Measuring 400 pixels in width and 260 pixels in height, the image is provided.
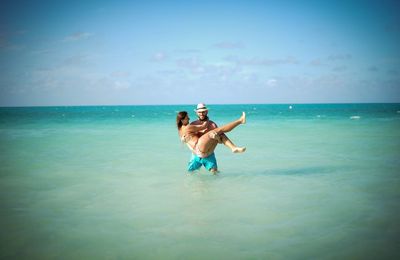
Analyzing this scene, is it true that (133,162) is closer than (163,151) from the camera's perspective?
Yes

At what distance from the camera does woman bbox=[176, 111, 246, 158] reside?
611cm

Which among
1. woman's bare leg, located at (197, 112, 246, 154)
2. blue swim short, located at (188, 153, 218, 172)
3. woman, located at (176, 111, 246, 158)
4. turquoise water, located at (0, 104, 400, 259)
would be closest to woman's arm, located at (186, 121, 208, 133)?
woman, located at (176, 111, 246, 158)

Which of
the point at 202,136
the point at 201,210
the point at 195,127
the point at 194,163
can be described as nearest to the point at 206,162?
the point at 194,163

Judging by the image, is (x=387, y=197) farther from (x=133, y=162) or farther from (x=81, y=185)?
(x=133, y=162)

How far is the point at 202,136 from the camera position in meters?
6.24

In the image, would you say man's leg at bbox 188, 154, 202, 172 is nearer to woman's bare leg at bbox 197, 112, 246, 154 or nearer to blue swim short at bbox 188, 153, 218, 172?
blue swim short at bbox 188, 153, 218, 172

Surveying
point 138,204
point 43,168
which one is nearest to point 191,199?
point 138,204

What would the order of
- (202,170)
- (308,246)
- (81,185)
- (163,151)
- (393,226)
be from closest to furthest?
1. (308,246)
2. (393,226)
3. (81,185)
4. (202,170)
5. (163,151)

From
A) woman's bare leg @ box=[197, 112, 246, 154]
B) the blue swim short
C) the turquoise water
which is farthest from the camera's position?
the blue swim short

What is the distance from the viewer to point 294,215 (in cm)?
418

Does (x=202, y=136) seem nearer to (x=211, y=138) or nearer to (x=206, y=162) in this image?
(x=211, y=138)

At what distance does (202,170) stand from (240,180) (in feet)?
4.07

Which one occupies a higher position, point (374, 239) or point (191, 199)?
point (191, 199)

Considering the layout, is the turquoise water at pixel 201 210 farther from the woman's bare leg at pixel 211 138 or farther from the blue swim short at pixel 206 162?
the woman's bare leg at pixel 211 138
